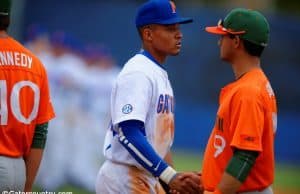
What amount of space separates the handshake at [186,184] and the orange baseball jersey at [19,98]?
0.99 metres

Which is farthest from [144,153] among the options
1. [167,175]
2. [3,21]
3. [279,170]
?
[279,170]

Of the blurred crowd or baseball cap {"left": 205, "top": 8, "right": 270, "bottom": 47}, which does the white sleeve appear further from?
the blurred crowd

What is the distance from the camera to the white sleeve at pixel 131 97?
579cm

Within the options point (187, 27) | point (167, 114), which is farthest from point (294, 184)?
point (167, 114)

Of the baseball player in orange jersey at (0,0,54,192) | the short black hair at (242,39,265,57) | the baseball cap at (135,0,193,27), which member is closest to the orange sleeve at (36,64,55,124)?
the baseball player in orange jersey at (0,0,54,192)

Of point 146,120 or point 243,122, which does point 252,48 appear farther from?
point 146,120

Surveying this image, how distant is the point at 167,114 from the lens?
20.1 feet

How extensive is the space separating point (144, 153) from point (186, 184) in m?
0.34

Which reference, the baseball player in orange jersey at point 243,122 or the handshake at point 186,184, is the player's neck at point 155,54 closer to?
the baseball player in orange jersey at point 243,122

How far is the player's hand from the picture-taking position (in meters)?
5.73

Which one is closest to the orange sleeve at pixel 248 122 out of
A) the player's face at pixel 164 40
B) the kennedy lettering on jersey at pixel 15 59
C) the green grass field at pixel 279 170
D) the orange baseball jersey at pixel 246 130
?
the orange baseball jersey at pixel 246 130

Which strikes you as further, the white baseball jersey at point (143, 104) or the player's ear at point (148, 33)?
the player's ear at point (148, 33)

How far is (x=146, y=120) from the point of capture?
5992 millimetres

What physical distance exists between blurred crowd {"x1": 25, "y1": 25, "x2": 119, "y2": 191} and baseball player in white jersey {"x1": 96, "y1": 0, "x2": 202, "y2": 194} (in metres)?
7.09
